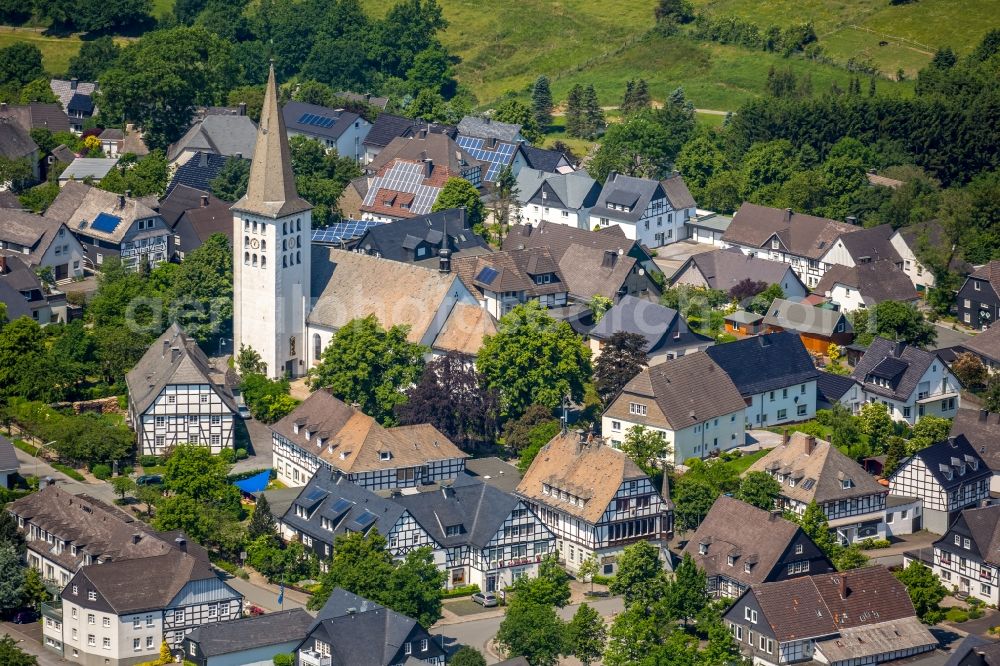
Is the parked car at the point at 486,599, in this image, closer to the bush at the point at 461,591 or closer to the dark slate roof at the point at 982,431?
the bush at the point at 461,591

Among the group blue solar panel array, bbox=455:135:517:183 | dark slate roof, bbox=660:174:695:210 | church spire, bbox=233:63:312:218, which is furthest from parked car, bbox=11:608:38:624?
blue solar panel array, bbox=455:135:517:183

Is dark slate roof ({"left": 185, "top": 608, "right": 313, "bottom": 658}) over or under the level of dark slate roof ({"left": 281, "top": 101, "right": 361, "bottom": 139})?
over

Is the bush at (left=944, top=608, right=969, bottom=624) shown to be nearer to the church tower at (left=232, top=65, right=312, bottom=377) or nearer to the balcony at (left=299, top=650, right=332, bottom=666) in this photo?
the balcony at (left=299, top=650, right=332, bottom=666)

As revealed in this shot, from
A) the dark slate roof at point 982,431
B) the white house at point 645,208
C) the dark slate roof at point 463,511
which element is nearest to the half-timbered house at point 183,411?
the dark slate roof at point 463,511

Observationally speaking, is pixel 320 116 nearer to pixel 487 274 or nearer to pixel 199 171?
pixel 199 171

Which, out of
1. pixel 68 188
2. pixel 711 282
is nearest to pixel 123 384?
pixel 68 188

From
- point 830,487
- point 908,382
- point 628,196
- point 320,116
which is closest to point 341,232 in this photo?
point 628,196
